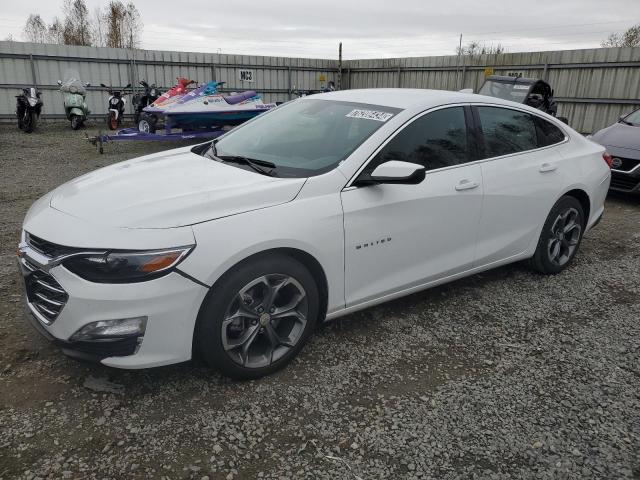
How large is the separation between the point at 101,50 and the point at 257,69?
209 inches

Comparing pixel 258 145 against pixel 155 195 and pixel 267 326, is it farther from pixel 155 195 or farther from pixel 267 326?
pixel 267 326

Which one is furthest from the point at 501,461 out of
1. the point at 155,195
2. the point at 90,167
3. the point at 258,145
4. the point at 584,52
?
the point at 584,52

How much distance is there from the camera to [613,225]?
6477 mm

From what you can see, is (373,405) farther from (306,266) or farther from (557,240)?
(557,240)

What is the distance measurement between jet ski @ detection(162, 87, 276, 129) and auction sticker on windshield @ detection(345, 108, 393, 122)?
882 cm

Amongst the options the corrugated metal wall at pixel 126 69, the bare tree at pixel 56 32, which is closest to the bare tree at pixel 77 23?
the bare tree at pixel 56 32

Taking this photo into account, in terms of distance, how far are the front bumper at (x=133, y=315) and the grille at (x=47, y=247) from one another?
0.26 ft

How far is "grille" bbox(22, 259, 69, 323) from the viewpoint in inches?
99.7

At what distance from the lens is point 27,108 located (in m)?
13.2

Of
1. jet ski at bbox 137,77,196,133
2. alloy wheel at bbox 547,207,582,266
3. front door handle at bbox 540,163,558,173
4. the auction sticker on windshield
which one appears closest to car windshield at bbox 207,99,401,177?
the auction sticker on windshield

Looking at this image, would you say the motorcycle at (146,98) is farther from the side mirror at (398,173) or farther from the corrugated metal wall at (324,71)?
the side mirror at (398,173)

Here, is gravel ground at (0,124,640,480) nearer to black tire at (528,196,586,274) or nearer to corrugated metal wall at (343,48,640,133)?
black tire at (528,196,586,274)

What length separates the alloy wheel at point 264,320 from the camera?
2750 mm

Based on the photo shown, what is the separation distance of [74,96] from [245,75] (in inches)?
257
